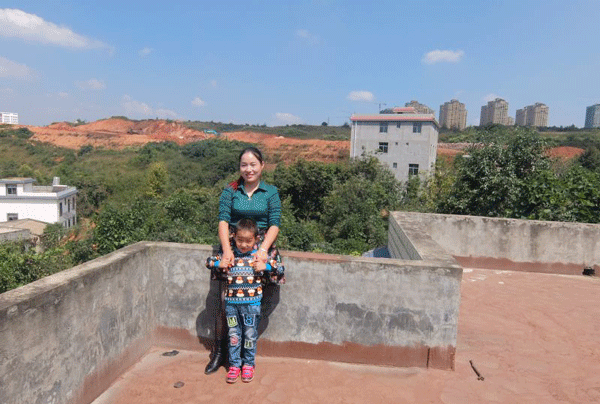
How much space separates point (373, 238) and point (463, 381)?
36.4 feet

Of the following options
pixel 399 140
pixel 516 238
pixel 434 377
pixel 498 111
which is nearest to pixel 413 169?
pixel 399 140

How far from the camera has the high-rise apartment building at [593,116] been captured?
72812 millimetres

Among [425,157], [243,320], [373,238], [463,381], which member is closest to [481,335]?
[463,381]

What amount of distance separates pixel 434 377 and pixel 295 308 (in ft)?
3.47

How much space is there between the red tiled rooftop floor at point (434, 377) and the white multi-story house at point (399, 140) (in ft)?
92.6

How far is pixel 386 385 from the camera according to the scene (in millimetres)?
2764

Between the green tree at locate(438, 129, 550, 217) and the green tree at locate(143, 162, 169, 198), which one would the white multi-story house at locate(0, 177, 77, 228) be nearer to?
the green tree at locate(143, 162, 169, 198)

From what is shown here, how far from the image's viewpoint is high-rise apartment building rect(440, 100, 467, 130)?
79.0 metres

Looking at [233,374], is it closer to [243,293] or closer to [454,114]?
[243,293]

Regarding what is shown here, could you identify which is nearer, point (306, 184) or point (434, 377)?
point (434, 377)

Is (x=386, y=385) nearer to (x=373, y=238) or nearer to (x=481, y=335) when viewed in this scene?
(x=481, y=335)

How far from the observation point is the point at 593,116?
7450 cm

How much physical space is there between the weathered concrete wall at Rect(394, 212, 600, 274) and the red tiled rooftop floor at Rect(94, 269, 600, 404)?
2.08 meters

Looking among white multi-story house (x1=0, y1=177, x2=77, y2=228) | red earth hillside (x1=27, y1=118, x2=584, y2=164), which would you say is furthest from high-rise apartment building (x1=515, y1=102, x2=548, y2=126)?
white multi-story house (x1=0, y1=177, x2=77, y2=228)
